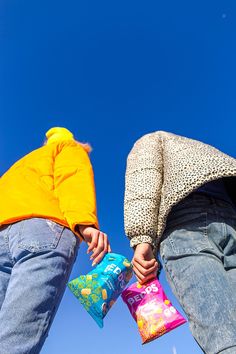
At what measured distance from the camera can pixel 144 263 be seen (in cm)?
251

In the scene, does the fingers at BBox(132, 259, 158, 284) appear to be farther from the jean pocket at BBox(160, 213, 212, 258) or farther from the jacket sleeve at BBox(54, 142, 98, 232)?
the jacket sleeve at BBox(54, 142, 98, 232)

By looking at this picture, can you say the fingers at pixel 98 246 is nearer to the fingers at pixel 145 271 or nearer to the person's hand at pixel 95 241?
the person's hand at pixel 95 241

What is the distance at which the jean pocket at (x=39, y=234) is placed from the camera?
7.95 ft

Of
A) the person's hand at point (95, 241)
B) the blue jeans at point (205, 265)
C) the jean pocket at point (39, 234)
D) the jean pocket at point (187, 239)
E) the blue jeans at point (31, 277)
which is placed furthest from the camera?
the person's hand at point (95, 241)

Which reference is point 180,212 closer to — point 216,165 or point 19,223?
point 216,165

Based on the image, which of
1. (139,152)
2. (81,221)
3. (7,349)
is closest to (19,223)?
(81,221)

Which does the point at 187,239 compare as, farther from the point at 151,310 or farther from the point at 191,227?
the point at 151,310

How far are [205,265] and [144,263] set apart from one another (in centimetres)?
51

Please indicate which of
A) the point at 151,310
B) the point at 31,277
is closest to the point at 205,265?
the point at 151,310

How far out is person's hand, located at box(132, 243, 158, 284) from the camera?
2479mm

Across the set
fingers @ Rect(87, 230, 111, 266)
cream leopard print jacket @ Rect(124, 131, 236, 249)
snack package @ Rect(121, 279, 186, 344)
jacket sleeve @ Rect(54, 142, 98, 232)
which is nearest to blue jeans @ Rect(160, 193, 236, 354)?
cream leopard print jacket @ Rect(124, 131, 236, 249)

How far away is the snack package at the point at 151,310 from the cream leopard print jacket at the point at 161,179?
1.26 ft

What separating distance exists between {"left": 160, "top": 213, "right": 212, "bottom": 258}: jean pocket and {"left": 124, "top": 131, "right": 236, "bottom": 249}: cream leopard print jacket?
0.09 m

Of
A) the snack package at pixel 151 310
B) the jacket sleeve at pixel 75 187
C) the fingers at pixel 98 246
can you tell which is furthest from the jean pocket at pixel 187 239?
the jacket sleeve at pixel 75 187
